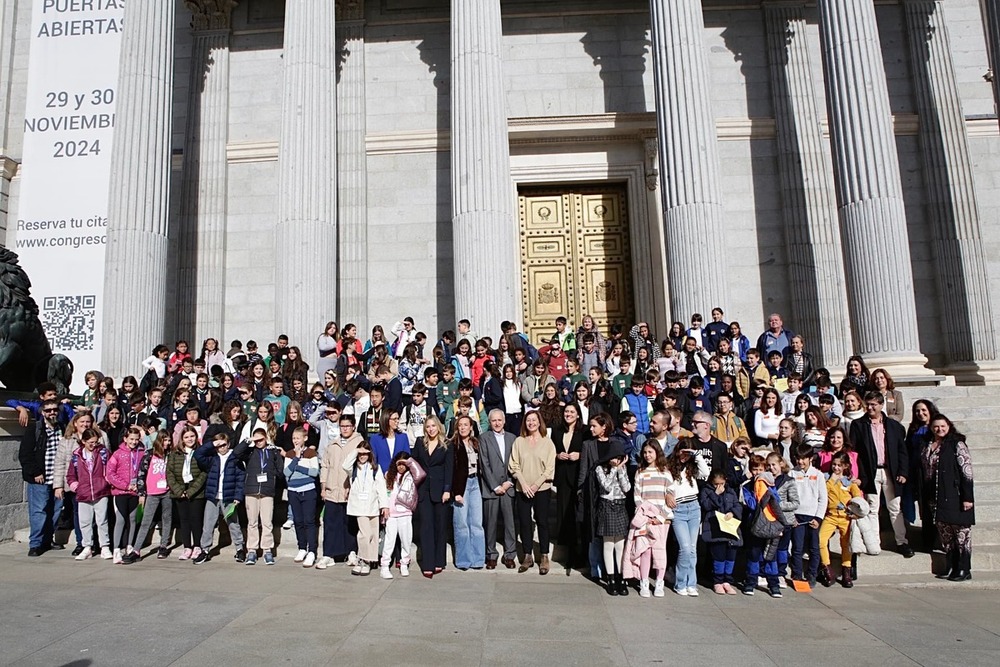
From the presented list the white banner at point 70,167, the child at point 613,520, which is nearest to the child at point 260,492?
the child at point 613,520

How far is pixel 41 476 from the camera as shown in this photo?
962cm

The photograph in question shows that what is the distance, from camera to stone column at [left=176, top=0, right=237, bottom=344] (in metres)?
18.5

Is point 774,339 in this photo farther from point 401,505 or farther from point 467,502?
point 401,505

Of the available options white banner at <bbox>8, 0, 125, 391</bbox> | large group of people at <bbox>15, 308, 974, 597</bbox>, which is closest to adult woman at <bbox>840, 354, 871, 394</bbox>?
large group of people at <bbox>15, 308, 974, 597</bbox>

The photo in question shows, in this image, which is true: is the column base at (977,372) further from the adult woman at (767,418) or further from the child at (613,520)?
the child at (613,520)

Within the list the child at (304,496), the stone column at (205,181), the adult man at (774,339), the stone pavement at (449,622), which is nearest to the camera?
the stone pavement at (449,622)

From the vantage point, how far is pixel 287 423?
986 cm

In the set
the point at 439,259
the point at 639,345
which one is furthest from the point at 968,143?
the point at 439,259

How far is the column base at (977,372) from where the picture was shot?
56.1ft

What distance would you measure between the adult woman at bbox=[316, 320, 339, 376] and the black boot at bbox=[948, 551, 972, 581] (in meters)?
9.68

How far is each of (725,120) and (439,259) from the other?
8135 millimetres

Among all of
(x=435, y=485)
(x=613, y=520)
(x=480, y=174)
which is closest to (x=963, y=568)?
(x=613, y=520)

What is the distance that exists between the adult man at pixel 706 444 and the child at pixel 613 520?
86 cm

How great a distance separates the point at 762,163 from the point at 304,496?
583 inches
